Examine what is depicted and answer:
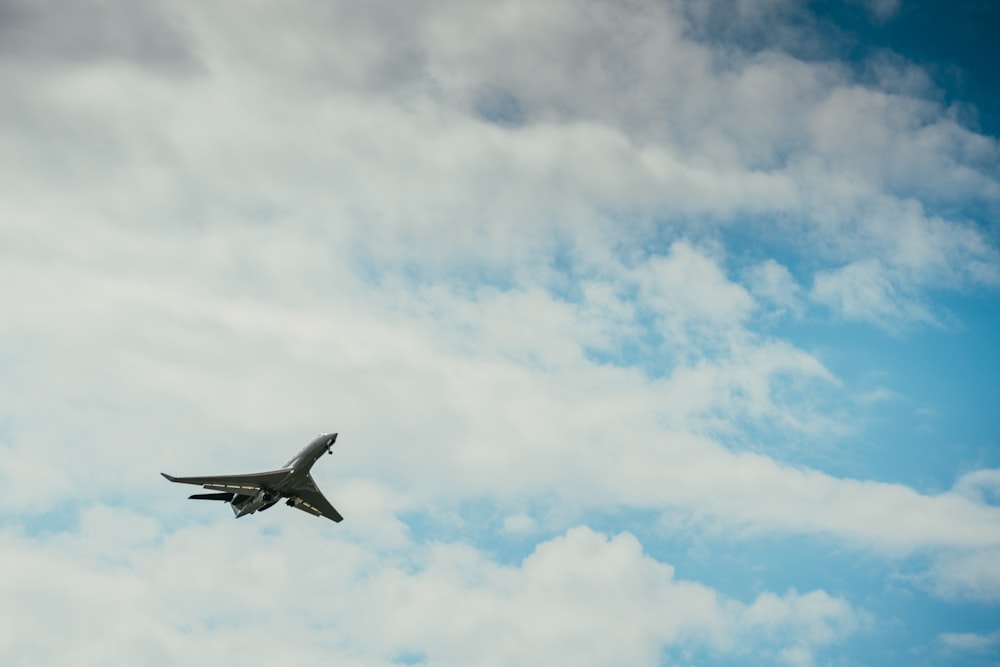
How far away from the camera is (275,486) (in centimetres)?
15675

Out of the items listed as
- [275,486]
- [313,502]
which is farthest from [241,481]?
[313,502]

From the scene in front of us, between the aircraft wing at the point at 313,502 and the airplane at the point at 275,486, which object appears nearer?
the airplane at the point at 275,486

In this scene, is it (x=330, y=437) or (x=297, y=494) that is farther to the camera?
(x=297, y=494)

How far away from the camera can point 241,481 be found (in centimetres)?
15412

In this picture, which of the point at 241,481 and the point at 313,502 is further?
the point at 313,502

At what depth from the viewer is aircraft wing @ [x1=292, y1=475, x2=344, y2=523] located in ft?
532

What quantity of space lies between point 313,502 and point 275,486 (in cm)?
1213

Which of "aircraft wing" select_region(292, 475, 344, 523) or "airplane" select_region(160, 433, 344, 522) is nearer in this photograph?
"airplane" select_region(160, 433, 344, 522)

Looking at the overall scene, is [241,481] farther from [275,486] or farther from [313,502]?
[313,502]

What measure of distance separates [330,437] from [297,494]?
62.0ft

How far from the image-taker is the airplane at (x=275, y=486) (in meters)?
152

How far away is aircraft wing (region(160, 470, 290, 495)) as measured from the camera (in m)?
153

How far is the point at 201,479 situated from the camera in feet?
502

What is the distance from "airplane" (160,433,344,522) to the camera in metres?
152
